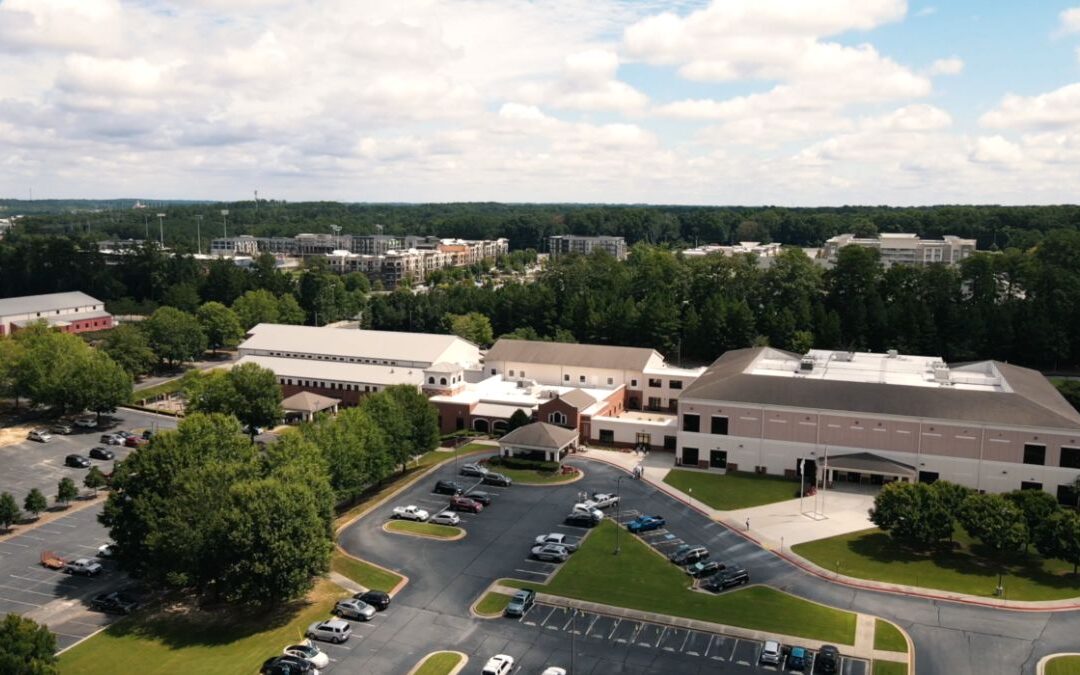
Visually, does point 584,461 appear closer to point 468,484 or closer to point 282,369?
point 468,484

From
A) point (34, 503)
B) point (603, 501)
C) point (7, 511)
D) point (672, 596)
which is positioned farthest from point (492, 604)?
point (7, 511)

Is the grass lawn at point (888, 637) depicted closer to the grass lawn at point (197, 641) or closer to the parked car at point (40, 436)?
the grass lawn at point (197, 641)

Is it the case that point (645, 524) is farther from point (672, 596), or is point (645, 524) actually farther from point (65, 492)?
point (65, 492)

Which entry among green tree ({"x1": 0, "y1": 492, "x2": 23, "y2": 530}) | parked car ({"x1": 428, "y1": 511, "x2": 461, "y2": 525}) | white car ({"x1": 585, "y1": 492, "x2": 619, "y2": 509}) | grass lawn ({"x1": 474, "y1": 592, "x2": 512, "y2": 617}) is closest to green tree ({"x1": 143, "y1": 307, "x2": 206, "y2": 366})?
green tree ({"x1": 0, "y1": 492, "x2": 23, "y2": 530})

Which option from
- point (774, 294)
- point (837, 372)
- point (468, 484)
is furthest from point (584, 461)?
point (774, 294)

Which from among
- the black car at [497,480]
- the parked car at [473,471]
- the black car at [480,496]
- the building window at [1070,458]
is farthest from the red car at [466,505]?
the building window at [1070,458]

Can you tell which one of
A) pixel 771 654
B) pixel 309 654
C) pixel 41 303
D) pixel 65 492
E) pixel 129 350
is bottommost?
pixel 309 654
